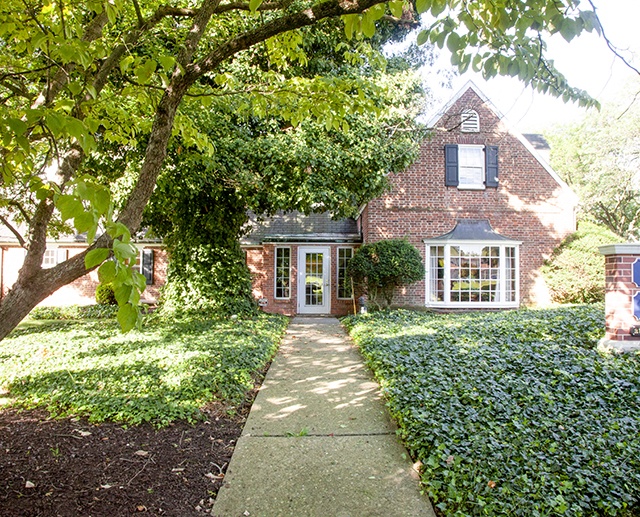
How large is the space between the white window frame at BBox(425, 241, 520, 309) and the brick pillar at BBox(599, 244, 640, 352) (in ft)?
24.2

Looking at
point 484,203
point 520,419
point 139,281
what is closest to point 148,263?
point 484,203

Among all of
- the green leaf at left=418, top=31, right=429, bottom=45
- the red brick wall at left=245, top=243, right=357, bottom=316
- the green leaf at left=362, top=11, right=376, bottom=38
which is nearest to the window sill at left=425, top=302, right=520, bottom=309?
the red brick wall at left=245, top=243, right=357, bottom=316

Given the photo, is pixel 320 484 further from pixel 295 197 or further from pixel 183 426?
pixel 295 197

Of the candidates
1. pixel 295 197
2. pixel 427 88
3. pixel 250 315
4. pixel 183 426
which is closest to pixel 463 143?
pixel 427 88

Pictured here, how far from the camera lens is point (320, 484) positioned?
11.0 ft

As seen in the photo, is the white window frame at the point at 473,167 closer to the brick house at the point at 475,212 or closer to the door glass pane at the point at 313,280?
the brick house at the point at 475,212

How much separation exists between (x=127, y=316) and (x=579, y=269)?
14557 millimetres

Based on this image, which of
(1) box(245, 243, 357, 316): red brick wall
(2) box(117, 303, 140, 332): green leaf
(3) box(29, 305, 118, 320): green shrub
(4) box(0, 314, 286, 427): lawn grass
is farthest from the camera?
(1) box(245, 243, 357, 316): red brick wall

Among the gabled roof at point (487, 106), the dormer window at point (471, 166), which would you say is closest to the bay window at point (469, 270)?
the dormer window at point (471, 166)

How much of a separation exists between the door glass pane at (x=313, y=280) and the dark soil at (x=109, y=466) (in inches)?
414

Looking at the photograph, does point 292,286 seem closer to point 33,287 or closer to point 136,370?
point 136,370

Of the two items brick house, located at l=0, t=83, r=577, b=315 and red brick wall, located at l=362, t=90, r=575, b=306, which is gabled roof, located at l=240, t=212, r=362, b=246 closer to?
brick house, located at l=0, t=83, r=577, b=315

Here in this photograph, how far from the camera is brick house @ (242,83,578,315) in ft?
45.3

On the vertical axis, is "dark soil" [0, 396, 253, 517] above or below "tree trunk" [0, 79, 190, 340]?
below
